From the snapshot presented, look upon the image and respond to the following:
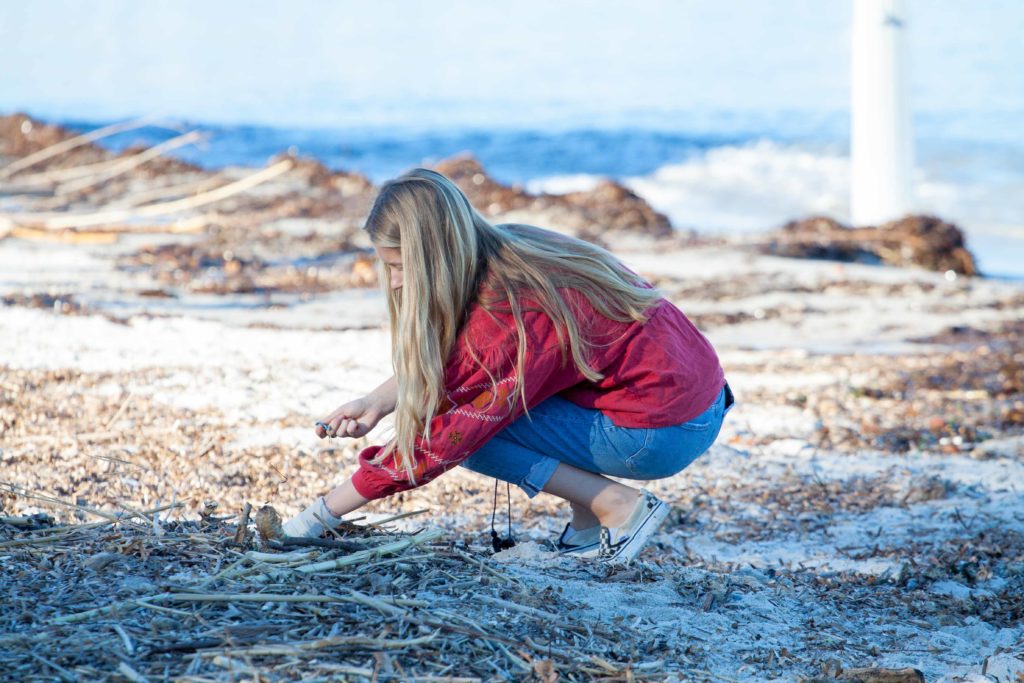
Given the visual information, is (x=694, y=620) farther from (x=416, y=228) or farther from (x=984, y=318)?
(x=984, y=318)

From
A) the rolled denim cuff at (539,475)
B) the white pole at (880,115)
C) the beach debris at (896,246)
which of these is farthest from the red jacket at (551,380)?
the white pole at (880,115)

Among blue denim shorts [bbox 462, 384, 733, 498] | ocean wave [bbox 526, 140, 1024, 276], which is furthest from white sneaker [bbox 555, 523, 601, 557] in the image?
ocean wave [bbox 526, 140, 1024, 276]

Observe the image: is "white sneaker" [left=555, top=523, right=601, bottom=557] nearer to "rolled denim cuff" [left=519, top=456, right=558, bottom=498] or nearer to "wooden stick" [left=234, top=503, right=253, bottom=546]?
"rolled denim cuff" [left=519, top=456, right=558, bottom=498]

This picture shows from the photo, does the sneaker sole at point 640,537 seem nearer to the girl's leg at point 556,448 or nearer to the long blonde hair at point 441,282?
the girl's leg at point 556,448

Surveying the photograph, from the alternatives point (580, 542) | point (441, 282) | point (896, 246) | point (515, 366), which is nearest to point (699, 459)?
point (580, 542)

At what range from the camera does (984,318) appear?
878cm

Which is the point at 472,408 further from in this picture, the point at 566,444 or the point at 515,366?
the point at 566,444

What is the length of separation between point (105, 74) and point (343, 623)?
144 ft

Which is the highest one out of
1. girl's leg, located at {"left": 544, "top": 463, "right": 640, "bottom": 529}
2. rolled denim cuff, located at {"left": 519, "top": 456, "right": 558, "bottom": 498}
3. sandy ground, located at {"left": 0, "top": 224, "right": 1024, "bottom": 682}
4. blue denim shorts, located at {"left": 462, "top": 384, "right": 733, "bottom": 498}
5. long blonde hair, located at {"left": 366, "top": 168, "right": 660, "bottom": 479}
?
long blonde hair, located at {"left": 366, "top": 168, "right": 660, "bottom": 479}

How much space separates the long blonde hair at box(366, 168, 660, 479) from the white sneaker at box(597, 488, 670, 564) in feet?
1.90

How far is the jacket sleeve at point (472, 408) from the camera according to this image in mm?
2822

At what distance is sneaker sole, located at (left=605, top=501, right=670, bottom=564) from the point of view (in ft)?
10.5

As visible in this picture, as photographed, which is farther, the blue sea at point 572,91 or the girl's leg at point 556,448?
the blue sea at point 572,91

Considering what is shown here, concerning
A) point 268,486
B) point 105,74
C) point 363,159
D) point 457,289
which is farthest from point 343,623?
point 105,74
